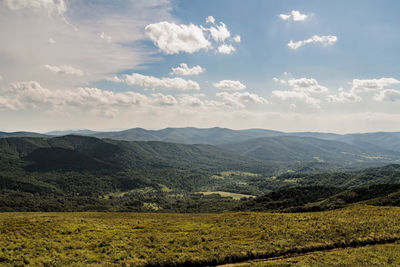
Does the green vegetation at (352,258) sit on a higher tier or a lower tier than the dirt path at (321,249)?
higher

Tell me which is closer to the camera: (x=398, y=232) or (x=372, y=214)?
(x=398, y=232)

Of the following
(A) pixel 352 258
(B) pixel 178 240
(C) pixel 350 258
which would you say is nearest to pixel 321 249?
(C) pixel 350 258

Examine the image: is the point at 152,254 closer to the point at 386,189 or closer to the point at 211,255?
the point at 211,255

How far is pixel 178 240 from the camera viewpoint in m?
41.2

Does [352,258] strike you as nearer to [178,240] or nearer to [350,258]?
[350,258]

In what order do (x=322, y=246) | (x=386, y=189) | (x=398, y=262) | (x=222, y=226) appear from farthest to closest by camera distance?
(x=386, y=189), (x=222, y=226), (x=322, y=246), (x=398, y=262)

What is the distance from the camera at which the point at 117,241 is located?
40.9 meters

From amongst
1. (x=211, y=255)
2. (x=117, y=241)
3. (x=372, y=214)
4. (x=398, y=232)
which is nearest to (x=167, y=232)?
(x=117, y=241)

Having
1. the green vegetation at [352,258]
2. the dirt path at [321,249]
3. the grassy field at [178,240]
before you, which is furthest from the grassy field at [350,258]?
the grassy field at [178,240]

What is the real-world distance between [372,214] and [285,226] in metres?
23.1

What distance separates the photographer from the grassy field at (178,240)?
3294cm

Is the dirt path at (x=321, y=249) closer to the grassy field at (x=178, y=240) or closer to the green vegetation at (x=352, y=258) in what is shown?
the grassy field at (x=178, y=240)

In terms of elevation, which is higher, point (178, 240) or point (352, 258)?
point (352, 258)

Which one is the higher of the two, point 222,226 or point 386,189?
point 222,226
